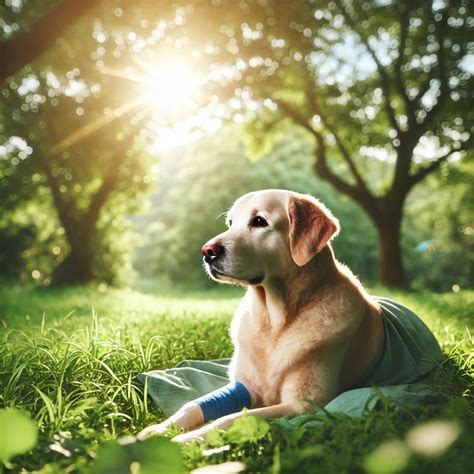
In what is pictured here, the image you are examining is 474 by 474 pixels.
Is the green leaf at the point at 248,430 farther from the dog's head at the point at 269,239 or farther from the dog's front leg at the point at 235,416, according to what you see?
the dog's head at the point at 269,239

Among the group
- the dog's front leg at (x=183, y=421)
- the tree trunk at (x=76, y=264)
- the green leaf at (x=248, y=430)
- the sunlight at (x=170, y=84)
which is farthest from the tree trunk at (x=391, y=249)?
the green leaf at (x=248, y=430)

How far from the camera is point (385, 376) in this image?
322cm

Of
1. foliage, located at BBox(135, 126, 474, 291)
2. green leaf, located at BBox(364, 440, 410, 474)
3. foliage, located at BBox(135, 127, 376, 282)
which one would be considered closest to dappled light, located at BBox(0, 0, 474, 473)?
green leaf, located at BBox(364, 440, 410, 474)

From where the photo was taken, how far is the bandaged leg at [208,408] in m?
2.59

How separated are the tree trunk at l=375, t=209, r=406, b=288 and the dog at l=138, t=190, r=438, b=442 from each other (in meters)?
11.9

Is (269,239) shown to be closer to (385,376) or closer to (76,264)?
(385,376)

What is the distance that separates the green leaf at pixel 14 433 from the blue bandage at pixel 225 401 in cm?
120

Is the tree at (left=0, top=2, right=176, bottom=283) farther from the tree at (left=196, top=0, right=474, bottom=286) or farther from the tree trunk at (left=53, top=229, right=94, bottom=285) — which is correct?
the tree at (left=196, top=0, right=474, bottom=286)

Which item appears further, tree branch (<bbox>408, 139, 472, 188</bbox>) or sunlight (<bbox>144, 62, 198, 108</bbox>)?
tree branch (<bbox>408, 139, 472, 188</bbox>)

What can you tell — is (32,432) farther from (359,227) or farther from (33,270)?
(359,227)

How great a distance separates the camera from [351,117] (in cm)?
1538

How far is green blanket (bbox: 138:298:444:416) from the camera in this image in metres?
2.60

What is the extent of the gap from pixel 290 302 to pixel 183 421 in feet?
3.04

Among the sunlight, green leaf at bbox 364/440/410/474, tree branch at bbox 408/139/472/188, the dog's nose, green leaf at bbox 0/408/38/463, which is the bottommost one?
green leaf at bbox 364/440/410/474
